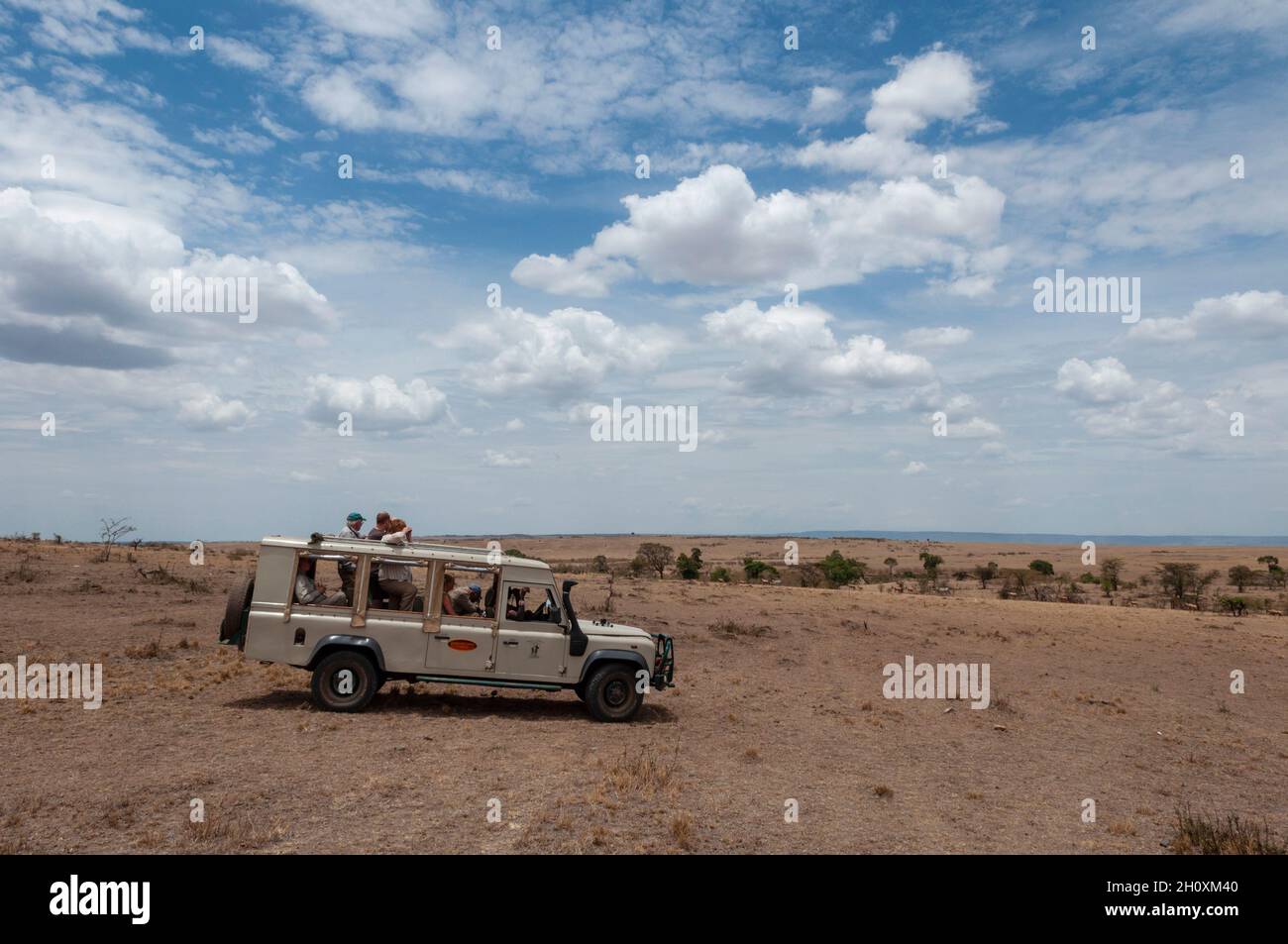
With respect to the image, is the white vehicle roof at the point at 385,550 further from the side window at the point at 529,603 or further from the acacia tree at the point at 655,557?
the acacia tree at the point at 655,557

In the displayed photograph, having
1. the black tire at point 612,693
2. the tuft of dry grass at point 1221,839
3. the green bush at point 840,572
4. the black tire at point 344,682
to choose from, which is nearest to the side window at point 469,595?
the black tire at point 344,682

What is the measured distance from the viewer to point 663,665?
12.6 m

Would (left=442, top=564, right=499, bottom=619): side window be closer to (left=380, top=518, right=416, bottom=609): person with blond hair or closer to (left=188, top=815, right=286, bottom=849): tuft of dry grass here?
(left=380, top=518, right=416, bottom=609): person with blond hair

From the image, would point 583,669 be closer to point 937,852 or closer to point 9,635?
point 937,852

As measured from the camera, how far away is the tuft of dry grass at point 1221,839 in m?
7.38

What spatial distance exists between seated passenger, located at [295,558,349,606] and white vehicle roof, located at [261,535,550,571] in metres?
0.31

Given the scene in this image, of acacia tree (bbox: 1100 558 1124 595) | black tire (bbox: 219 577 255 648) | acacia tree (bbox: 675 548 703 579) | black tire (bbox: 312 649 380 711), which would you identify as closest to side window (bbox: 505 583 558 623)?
black tire (bbox: 312 649 380 711)

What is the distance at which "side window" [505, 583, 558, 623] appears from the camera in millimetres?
11961

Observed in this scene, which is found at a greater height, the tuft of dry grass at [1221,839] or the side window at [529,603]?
the side window at [529,603]

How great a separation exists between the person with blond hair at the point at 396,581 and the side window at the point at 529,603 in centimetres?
143

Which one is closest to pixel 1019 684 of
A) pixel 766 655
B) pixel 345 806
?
pixel 766 655

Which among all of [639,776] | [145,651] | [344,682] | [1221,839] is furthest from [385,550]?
[1221,839]

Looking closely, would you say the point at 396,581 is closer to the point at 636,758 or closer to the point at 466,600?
the point at 466,600

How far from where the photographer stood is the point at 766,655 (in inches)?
811
